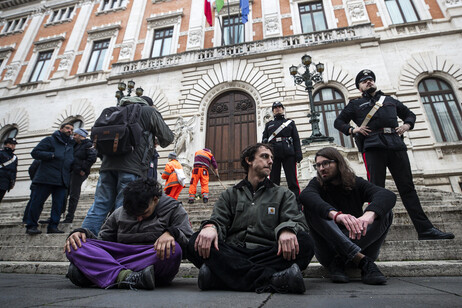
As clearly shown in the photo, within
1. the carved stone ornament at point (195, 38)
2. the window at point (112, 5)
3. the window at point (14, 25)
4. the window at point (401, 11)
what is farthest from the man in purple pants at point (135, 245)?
the window at point (14, 25)

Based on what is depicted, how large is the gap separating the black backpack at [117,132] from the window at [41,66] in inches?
654

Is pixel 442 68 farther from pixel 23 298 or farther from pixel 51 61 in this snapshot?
pixel 51 61

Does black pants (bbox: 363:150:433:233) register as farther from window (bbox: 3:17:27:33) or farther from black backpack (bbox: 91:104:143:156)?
window (bbox: 3:17:27:33)

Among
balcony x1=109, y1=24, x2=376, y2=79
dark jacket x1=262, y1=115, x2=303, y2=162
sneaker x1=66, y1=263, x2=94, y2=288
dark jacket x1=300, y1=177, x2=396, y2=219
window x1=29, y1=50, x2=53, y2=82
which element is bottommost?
sneaker x1=66, y1=263, x2=94, y2=288

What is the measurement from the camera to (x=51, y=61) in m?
15.8

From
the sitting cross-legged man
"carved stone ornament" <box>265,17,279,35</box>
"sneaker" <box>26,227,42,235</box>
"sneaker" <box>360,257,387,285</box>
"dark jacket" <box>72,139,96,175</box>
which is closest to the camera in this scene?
the sitting cross-legged man

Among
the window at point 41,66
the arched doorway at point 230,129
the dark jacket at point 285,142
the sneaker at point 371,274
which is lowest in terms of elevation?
the sneaker at point 371,274

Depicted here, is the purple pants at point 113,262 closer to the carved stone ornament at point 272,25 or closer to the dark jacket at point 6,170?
the dark jacket at point 6,170

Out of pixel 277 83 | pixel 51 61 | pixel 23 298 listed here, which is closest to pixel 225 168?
pixel 277 83

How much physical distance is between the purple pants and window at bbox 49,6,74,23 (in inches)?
850

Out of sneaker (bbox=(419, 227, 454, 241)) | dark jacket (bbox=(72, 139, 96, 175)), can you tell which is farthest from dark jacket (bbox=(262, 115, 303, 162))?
dark jacket (bbox=(72, 139, 96, 175))

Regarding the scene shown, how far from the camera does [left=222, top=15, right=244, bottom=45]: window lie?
45.3 ft

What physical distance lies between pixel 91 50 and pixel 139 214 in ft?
57.9

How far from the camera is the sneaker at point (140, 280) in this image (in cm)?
167
